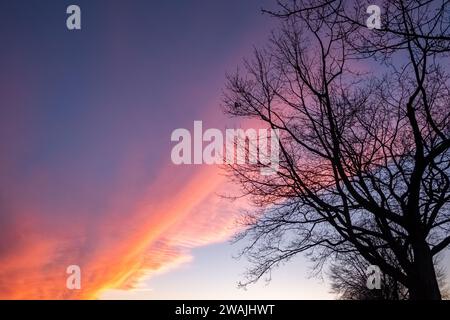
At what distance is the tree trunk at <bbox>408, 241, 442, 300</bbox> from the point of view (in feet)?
33.6

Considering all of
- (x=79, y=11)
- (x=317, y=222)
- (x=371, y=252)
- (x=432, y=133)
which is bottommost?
(x=371, y=252)

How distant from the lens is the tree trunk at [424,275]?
10.2 metres

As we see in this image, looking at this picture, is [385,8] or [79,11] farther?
[79,11]

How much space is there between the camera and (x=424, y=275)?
33.8 feet
